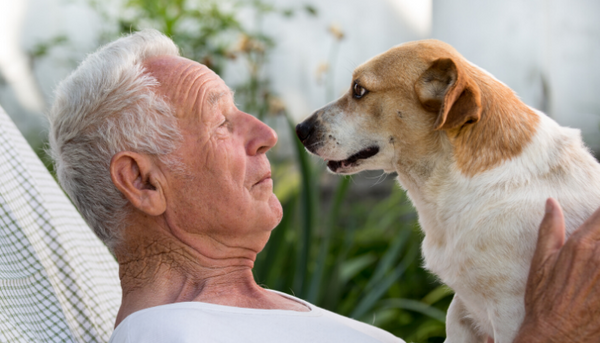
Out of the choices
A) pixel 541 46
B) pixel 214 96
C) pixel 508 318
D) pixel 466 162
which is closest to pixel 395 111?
pixel 466 162

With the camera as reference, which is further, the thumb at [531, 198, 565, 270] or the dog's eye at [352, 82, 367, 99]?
the dog's eye at [352, 82, 367, 99]

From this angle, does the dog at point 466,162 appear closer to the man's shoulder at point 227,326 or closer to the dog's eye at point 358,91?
the dog's eye at point 358,91

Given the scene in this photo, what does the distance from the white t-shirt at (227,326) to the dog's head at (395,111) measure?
466 millimetres

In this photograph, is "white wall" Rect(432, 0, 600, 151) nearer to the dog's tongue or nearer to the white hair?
the dog's tongue

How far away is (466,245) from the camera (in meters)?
1.15

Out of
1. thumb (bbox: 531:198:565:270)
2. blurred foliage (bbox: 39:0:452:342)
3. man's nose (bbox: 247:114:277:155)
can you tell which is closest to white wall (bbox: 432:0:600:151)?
blurred foliage (bbox: 39:0:452:342)

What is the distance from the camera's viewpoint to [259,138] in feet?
4.23

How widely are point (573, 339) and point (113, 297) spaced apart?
4.25 feet

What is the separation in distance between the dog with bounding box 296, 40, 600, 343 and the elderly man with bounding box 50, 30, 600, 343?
284 millimetres

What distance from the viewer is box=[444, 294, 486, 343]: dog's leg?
1288 mm

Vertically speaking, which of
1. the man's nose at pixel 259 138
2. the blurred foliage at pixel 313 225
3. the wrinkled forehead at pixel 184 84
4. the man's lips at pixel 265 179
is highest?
the wrinkled forehead at pixel 184 84

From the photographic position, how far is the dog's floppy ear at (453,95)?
1211 mm

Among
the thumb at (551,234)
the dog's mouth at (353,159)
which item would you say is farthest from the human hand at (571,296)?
the dog's mouth at (353,159)

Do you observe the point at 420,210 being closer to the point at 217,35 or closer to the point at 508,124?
the point at 508,124
